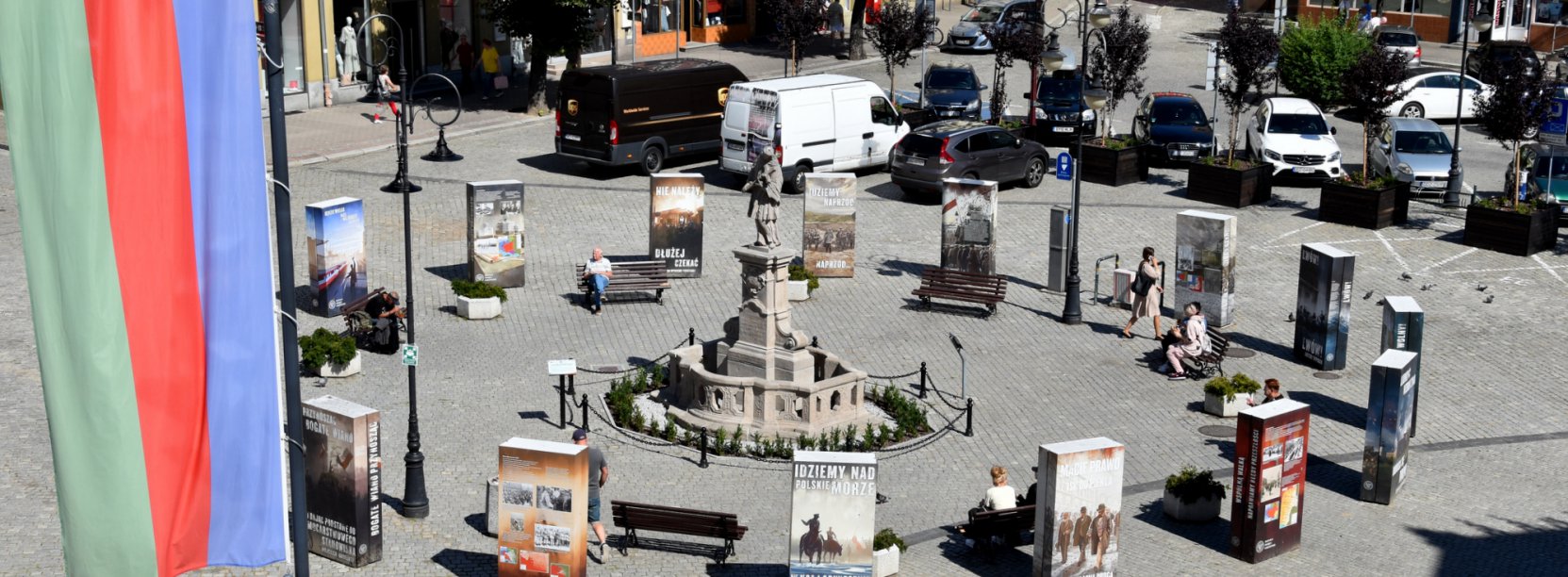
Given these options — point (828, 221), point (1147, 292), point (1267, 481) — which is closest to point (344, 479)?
point (1267, 481)

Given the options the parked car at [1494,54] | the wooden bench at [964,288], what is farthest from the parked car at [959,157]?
the parked car at [1494,54]

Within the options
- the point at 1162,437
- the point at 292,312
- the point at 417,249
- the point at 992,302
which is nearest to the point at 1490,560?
the point at 1162,437

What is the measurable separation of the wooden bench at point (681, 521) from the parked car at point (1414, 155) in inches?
845

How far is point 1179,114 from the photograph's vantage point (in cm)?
Result: 3712

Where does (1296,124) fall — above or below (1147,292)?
above

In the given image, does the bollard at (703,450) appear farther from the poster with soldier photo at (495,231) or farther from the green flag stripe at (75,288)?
the green flag stripe at (75,288)

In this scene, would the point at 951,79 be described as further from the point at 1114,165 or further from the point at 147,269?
the point at 147,269

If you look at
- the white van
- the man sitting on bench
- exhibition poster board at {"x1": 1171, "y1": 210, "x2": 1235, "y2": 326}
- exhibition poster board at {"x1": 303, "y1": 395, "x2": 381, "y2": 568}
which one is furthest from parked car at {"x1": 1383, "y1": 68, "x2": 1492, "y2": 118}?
exhibition poster board at {"x1": 303, "y1": 395, "x2": 381, "y2": 568}

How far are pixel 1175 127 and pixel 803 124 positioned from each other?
30.0ft

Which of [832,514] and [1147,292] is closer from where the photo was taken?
[832,514]

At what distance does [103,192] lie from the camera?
9.70 metres

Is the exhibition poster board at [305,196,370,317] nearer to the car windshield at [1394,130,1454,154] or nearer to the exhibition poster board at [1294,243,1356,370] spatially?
the exhibition poster board at [1294,243,1356,370]

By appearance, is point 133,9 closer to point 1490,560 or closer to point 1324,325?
point 1490,560

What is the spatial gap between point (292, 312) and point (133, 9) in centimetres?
251
